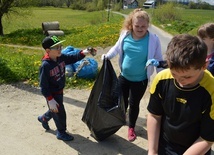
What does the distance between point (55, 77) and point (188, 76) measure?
235cm

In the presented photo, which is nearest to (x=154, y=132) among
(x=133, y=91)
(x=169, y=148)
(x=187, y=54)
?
→ (x=169, y=148)

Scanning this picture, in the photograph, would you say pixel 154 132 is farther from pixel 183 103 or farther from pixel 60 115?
pixel 60 115

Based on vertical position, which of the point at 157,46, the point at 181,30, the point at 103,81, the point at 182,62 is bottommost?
the point at 181,30

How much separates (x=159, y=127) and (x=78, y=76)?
4.60 metres

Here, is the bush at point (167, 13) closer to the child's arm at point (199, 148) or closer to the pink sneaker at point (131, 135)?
the pink sneaker at point (131, 135)

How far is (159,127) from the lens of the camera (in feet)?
6.30

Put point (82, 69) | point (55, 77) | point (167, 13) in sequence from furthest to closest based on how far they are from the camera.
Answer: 1. point (167, 13)
2. point (82, 69)
3. point (55, 77)

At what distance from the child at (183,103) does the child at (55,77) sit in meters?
1.91

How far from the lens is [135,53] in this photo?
11.8ft

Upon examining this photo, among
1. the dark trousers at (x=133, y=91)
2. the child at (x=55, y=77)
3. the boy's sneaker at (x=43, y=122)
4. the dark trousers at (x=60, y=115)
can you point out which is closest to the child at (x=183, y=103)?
the dark trousers at (x=133, y=91)

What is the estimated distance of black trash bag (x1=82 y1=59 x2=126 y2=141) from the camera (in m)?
3.50

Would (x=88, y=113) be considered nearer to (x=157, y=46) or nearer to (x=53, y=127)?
(x=53, y=127)

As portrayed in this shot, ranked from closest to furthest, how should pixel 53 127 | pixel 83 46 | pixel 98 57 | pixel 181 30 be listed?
pixel 53 127, pixel 98 57, pixel 83 46, pixel 181 30

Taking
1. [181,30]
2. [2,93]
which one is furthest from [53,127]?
[181,30]
